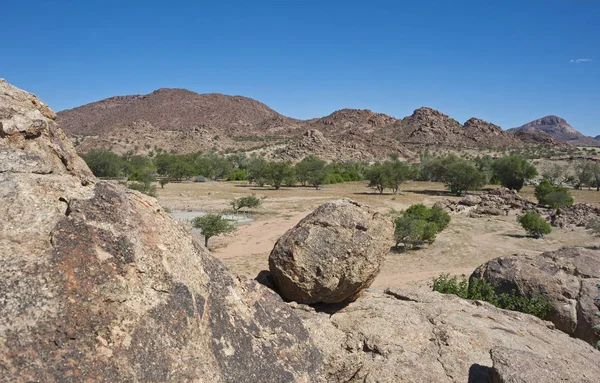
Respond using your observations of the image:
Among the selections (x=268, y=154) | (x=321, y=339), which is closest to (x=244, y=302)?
(x=321, y=339)

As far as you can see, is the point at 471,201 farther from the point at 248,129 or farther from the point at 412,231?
the point at 248,129

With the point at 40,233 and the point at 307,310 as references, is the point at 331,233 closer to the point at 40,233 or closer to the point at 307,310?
the point at 307,310

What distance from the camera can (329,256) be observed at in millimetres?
6496

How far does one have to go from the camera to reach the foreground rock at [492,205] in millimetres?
33531

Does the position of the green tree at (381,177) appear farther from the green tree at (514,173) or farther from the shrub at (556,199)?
the green tree at (514,173)

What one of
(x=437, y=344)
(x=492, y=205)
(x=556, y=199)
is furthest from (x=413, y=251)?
(x=556, y=199)

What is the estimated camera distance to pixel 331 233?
669cm

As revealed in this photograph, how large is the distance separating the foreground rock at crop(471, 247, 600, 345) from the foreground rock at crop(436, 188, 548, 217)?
23.6m

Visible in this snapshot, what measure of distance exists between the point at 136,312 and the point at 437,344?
14.9 ft

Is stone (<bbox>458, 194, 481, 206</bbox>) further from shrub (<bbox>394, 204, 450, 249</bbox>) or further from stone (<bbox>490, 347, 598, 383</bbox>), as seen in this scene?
stone (<bbox>490, 347, 598, 383</bbox>)

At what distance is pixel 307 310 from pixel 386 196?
40699 mm

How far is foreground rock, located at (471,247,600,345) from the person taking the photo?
8523mm

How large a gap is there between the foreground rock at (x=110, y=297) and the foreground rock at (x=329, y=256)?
1.89m

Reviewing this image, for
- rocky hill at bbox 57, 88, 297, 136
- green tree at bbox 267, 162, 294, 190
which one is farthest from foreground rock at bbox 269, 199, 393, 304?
rocky hill at bbox 57, 88, 297, 136
